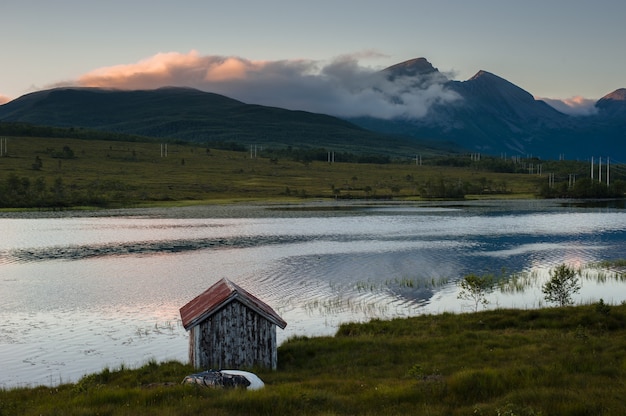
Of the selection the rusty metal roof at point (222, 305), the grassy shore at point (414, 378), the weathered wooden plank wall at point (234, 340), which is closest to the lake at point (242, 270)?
the rusty metal roof at point (222, 305)

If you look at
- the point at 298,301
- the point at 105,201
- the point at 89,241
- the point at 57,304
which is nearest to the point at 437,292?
the point at 298,301

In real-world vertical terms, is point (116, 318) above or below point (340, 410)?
below

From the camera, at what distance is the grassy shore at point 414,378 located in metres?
16.3

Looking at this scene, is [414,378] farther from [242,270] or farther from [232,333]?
[242,270]

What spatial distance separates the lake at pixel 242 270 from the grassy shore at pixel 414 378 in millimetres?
5789

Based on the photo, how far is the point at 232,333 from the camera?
80.6 feet

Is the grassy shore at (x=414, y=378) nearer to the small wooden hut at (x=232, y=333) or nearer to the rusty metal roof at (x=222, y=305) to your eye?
the small wooden hut at (x=232, y=333)

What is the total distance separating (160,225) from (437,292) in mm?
71368

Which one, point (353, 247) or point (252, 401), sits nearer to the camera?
point (252, 401)

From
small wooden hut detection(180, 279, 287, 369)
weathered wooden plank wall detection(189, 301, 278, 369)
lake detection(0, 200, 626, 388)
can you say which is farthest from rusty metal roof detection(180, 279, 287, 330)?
lake detection(0, 200, 626, 388)

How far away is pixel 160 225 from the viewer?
108875mm

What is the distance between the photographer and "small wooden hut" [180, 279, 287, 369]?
954 inches

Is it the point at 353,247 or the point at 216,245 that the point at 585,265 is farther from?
the point at 216,245

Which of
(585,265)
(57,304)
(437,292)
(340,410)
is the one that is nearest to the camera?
(340,410)
